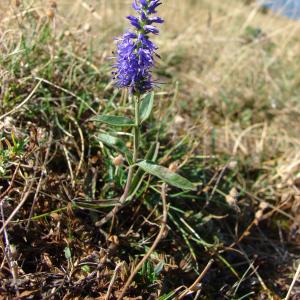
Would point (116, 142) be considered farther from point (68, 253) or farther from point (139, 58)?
point (68, 253)

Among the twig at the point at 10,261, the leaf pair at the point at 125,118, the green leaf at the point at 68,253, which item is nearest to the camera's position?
the twig at the point at 10,261

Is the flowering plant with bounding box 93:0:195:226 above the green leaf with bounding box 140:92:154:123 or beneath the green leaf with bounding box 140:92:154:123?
above

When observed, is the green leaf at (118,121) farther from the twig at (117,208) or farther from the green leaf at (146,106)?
the twig at (117,208)

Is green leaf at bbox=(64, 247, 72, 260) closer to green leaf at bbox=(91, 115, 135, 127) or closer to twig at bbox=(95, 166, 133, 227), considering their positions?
twig at bbox=(95, 166, 133, 227)

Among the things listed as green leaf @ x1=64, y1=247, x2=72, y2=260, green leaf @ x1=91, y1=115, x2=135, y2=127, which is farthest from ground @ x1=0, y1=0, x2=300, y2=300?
green leaf @ x1=91, y1=115, x2=135, y2=127

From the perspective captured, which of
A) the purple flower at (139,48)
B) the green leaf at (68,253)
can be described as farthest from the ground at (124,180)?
the purple flower at (139,48)

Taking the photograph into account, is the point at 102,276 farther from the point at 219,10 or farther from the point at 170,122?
the point at 219,10

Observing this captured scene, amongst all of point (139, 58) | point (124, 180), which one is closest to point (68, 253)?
point (124, 180)

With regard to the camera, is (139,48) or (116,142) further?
(116,142)

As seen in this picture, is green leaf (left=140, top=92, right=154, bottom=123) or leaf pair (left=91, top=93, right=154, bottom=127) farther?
green leaf (left=140, top=92, right=154, bottom=123)
